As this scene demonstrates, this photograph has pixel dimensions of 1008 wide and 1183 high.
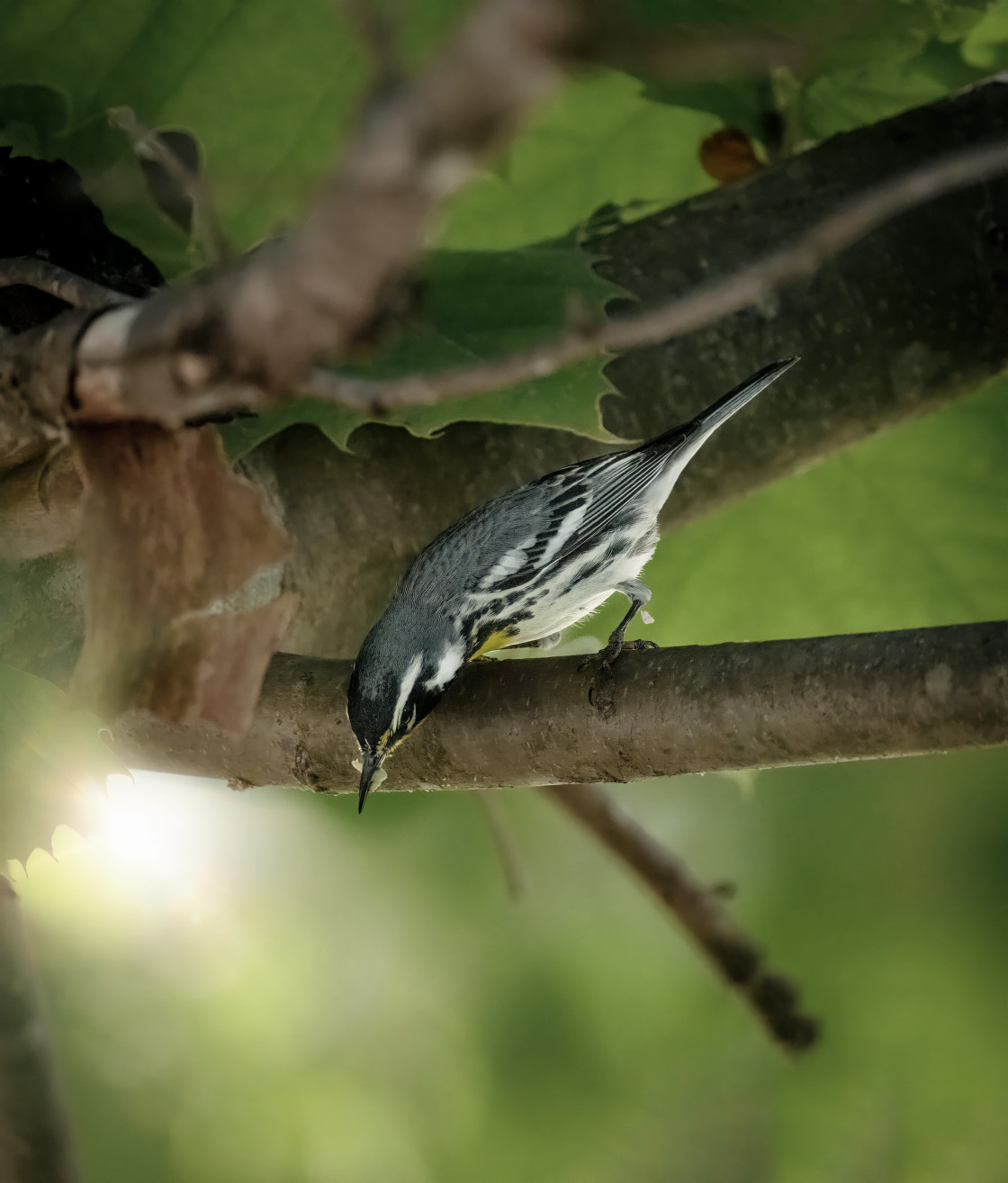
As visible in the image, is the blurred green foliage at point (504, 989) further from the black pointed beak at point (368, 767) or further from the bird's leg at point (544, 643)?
the black pointed beak at point (368, 767)

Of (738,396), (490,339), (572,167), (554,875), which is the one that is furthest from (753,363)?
(554,875)

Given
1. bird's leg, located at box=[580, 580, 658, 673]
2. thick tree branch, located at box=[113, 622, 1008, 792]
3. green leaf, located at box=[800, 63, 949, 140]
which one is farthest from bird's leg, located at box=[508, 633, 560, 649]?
green leaf, located at box=[800, 63, 949, 140]

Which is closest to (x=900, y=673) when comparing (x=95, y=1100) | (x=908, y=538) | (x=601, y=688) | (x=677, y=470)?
(x=601, y=688)

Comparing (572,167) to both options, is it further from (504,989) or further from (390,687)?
(504,989)

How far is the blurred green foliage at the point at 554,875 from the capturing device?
0.73m

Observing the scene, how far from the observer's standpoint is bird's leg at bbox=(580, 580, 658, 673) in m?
0.71

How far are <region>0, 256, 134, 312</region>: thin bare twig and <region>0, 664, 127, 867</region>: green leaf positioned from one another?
0.23 metres

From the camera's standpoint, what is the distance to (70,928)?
142cm

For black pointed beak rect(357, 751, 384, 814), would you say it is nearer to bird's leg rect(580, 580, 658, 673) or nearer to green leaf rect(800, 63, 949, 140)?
bird's leg rect(580, 580, 658, 673)

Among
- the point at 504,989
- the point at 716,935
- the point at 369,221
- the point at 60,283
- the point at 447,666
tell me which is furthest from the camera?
the point at 504,989

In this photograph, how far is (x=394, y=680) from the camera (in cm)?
83

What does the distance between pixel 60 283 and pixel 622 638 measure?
550 mm

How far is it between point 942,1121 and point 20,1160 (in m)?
1.02

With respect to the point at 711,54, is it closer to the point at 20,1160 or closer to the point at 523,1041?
the point at 20,1160
